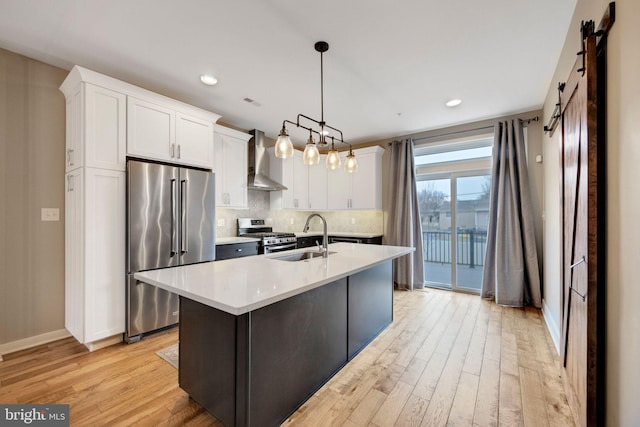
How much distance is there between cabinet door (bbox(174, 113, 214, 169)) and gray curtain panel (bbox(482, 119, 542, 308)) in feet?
12.7

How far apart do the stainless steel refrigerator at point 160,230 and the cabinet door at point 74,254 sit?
345mm

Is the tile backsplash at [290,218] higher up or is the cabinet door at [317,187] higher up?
the cabinet door at [317,187]

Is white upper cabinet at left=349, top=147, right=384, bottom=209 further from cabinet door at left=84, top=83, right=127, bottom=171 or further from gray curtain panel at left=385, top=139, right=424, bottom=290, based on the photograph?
cabinet door at left=84, top=83, right=127, bottom=171

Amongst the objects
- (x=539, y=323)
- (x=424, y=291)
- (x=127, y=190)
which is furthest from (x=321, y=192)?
(x=539, y=323)

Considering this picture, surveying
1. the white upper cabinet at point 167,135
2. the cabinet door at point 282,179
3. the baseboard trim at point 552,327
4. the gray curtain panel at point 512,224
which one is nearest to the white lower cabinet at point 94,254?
the white upper cabinet at point 167,135

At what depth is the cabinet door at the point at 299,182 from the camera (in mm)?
5043

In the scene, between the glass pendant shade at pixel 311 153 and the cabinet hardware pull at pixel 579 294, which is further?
the glass pendant shade at pixel 311 153

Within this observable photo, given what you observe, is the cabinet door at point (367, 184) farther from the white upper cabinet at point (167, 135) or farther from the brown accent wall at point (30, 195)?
the brown accent wall at point (30, 195)

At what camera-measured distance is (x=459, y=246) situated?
4.50 meters

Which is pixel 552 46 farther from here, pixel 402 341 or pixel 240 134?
pixel 240 134

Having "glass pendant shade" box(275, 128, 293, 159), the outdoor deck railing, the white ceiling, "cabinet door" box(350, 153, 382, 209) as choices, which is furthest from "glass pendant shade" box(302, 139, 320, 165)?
the outdoor deck railing

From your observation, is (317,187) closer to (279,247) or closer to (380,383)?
(279,247)

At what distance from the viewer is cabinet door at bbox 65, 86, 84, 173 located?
2.46 m

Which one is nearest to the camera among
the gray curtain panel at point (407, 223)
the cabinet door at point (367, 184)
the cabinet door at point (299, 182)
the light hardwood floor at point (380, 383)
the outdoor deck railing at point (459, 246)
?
the light hardwood floor at point (380, 383)
